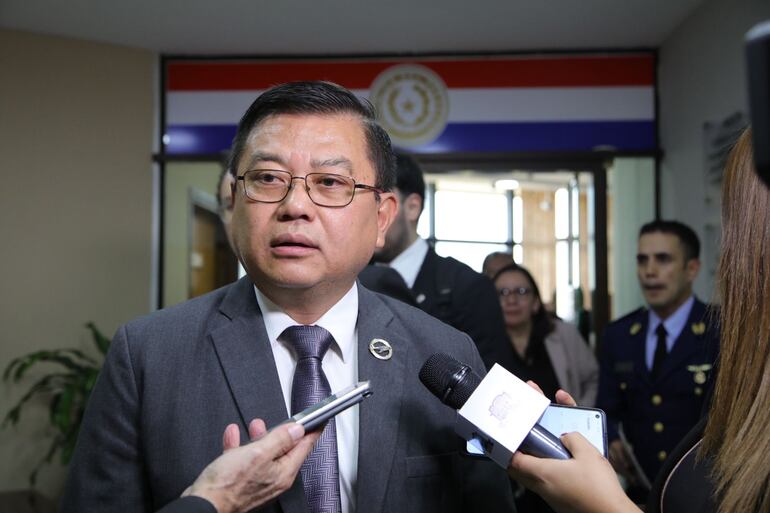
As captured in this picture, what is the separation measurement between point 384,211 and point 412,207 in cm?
106

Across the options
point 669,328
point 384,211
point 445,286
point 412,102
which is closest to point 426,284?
point 445,286

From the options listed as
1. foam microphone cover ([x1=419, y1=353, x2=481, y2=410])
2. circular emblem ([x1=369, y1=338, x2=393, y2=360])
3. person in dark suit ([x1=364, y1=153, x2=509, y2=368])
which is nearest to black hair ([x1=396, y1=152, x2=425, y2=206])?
person in dark suit ([x1=364, y1=153, x2=509, y2=368])

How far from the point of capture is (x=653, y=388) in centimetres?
293

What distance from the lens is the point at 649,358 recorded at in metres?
3.05

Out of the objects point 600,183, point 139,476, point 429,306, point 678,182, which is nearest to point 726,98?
point 678,182

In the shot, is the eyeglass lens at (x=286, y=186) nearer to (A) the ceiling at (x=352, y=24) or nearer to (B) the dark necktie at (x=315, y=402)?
(B) the dark necktie at (x=315, y=402)

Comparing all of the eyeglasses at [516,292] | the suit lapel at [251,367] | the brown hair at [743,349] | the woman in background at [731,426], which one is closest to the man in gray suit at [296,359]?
the suit lapel at [251,367]

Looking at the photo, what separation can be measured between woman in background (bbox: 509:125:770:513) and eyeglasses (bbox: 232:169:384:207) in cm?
53

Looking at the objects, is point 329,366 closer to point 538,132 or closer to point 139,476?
point 139,476

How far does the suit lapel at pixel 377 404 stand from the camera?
129cm

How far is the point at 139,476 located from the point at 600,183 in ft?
14.8

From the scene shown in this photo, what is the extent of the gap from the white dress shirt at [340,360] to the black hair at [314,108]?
242mm

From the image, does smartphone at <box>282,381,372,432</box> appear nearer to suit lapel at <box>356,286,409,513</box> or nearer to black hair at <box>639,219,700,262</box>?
suit lapel at <box>356,286,409,513</box>

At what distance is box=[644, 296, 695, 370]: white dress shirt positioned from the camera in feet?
9.96
